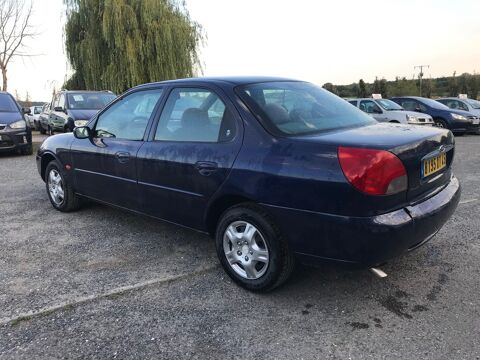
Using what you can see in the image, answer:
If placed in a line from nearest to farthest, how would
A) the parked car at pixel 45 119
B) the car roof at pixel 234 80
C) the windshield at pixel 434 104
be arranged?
the car roof at pixel 234 80, the windshield at pixel 434 104, the parked car at pixel 45 119

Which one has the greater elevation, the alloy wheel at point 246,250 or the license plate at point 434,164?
the license plate at point 434,164

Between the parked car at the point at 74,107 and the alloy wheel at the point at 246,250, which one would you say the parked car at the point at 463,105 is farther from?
the alloy wheel at the point at 246,250

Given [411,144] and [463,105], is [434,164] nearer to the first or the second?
[411,144]

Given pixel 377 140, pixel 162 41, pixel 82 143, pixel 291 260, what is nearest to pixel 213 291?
pixel 291 260

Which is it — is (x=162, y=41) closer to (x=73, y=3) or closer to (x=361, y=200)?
(x=73, y=3)

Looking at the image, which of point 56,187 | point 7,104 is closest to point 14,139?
point 7,104

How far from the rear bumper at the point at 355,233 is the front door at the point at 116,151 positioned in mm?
1690

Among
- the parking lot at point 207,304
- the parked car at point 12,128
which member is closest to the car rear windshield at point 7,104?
the parked car at point 12,128

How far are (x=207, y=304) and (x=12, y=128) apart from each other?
9506 mm

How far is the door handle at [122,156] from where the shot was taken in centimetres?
401

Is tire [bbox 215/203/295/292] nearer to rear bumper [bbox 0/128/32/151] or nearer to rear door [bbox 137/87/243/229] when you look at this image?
rear door [bbox 137/87/243/229]

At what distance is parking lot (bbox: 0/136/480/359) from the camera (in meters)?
2.51

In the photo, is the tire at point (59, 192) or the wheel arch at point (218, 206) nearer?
the wheel arch at point (218, 206)

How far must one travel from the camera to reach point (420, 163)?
281cm
